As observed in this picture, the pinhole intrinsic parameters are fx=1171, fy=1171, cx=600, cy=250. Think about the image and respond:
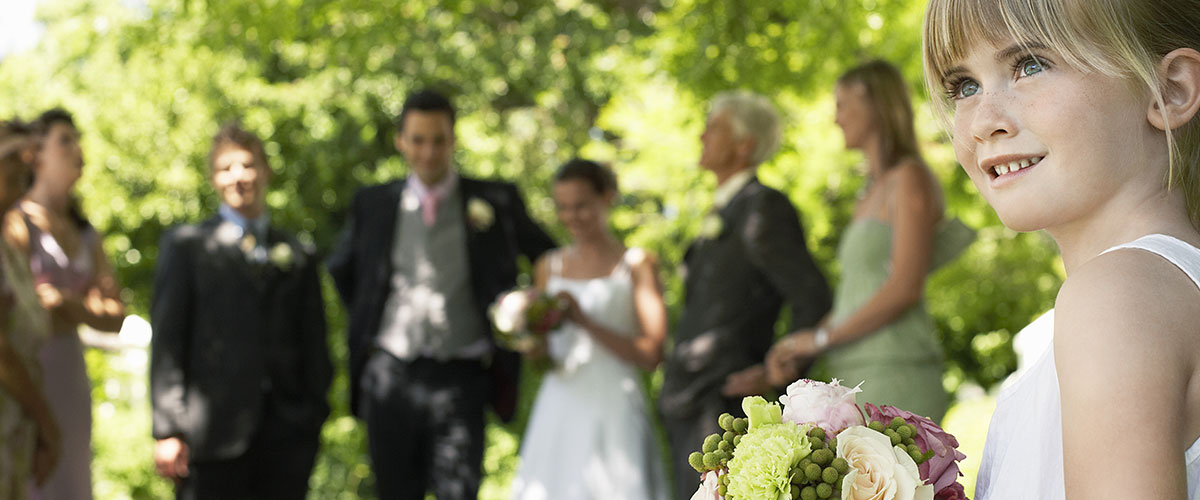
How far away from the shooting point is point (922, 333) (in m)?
4.39

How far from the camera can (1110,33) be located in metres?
1.38

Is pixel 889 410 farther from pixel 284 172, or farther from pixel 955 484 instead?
pixel 284 172

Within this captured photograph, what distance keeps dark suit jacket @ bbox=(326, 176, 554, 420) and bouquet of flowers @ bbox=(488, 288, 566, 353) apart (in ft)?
0.79

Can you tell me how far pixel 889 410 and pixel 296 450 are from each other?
4448 mm

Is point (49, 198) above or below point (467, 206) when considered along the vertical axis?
above

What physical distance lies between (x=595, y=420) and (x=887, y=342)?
1660 millimetres

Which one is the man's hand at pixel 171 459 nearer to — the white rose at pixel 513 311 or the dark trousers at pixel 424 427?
the dark trousers at pixel 424 427

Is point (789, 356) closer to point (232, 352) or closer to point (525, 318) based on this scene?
point (525, 318)

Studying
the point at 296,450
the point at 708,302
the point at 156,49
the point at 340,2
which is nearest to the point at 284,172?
the point at 156,49

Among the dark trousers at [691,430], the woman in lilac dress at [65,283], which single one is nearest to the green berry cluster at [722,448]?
the dark trousers at [691,430]

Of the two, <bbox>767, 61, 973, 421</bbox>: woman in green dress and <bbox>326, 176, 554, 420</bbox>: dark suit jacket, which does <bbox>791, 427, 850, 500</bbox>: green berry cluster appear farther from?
<bbox>326, 176, 554, 420</bbox>: dark suit jacket

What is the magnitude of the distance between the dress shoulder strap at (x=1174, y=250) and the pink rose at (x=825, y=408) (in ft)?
1.21

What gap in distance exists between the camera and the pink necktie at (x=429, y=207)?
213 inches

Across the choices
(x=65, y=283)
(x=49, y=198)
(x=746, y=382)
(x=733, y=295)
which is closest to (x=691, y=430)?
(x=746, y=382)
